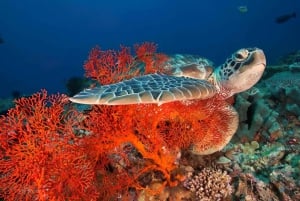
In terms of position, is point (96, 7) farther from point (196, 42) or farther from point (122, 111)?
point (122, 111)

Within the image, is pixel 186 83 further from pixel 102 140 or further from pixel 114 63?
pixel 102 140

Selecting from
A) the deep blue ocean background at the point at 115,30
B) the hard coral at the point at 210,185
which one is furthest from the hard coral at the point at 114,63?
the deep blue ocean background at the point at 115,30

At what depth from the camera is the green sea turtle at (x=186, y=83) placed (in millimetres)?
2109

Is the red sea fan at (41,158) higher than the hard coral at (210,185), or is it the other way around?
the red sea fan at (41,158)

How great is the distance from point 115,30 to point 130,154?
276 feet

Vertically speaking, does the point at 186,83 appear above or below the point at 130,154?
above

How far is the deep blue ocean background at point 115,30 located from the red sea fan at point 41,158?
55.6 meters

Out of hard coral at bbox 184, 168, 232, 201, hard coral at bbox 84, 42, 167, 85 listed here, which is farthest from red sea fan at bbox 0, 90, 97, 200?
hard coral at bbox 184, 168, 232, 201

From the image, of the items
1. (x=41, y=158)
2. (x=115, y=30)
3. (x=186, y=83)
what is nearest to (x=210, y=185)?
(x=186, y=83)

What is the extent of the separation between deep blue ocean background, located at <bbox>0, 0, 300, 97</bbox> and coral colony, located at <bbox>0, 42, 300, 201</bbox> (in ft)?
182

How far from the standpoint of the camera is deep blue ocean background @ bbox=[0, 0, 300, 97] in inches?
2505

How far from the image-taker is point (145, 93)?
2.14 metres

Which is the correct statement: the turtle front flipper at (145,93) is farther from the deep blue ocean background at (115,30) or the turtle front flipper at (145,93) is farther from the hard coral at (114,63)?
the deep blue ocean background at (115,30)

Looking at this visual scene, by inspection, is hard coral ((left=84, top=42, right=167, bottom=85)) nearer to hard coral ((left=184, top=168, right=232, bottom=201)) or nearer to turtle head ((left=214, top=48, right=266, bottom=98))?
turtle head ((left=214, top=48, right=266, bottom=98))
